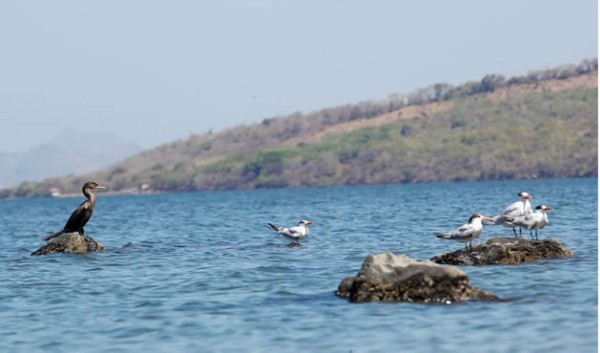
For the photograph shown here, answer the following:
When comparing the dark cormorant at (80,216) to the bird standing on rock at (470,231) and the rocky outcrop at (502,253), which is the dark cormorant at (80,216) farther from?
the bird standing on rock at (470,231)

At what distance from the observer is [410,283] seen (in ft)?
69.2

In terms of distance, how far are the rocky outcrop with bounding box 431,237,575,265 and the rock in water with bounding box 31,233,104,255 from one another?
12573 mm

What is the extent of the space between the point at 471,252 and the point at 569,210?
31.8m

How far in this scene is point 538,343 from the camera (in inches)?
676

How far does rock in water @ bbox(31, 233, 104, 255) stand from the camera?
34.6 m

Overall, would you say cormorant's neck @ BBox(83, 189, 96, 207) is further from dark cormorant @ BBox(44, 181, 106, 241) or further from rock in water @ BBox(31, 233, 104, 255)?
rock in water @ BBox(31, 233, 104, 255)

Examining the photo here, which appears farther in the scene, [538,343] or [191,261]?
[191,261]

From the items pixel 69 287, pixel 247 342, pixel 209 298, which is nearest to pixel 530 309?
pixel 247 342

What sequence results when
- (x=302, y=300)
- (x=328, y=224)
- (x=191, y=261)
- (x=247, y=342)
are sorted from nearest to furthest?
(x=247, y=342), (x=302, y=300), (x=191, y=261), (x=328, y=224)

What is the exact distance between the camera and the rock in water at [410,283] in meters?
20.9

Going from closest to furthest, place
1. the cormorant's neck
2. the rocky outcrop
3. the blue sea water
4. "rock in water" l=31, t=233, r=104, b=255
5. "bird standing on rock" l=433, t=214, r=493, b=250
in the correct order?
the blue sea water → the rocky outcrop → "bird standing on rock" l=433, t=214, r=493, b=250 → "rock in water" l=31, t=233, r=104, b=255 → the cormorant's neck

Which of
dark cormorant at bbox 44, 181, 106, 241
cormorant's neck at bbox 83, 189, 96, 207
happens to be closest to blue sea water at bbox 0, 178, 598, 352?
dark cormorant at bbox 44, 181, 106, 241

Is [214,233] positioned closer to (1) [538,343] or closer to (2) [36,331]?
(2) [36,331]

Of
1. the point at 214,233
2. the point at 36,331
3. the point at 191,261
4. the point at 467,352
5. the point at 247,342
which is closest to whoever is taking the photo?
the point at 467,352
